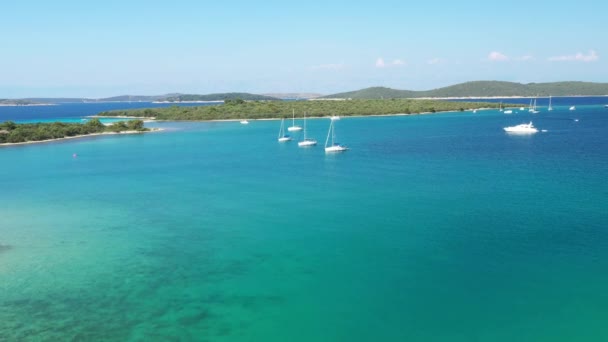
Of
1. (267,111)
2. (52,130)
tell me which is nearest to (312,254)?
(52,130)

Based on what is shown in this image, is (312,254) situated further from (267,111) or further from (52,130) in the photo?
(267,111)

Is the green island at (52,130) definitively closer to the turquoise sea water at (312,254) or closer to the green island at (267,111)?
the green island at (267,111)

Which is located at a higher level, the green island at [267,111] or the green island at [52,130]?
the green island at [267,111]

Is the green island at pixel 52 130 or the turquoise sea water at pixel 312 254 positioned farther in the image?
the green island at pixel 52 130

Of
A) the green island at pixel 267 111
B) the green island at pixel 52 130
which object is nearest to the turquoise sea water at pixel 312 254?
the green island at pixel 52 130

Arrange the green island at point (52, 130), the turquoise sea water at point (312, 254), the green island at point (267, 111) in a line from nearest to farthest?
the turquoise sea water at point (312, 254) → the green island at point (52, 130) → the green island at point (267, 111)
